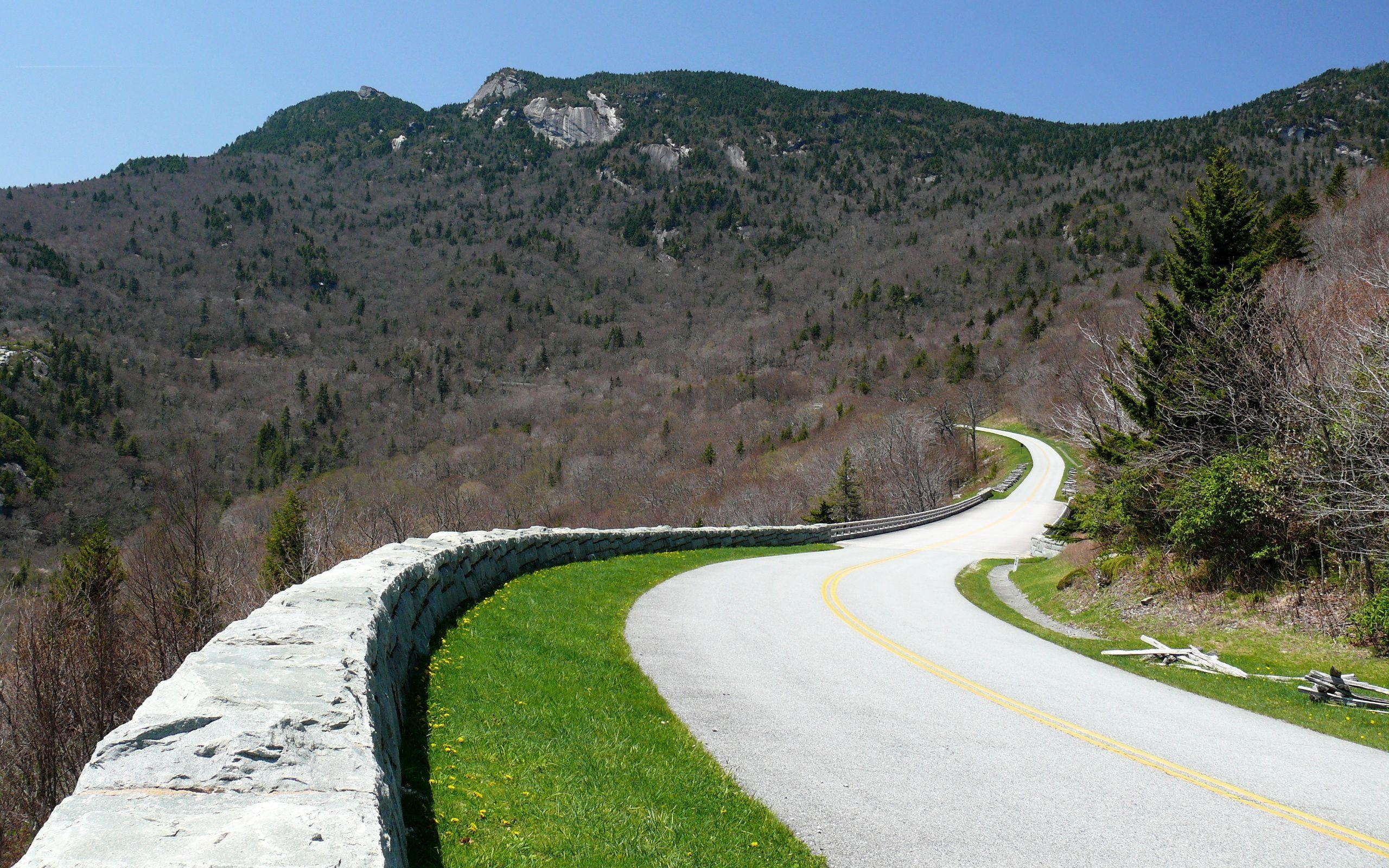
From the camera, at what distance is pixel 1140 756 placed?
7547 mm

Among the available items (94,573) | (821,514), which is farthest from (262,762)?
(821,514)

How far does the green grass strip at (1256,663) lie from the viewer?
32.5ft

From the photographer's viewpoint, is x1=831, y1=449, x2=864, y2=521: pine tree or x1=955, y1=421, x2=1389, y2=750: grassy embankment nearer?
x1=955, y1=421, x2=1389, y2=750: grassy embankment

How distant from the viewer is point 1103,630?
17.2 metres

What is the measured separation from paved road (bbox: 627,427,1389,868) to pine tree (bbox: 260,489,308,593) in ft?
81.3

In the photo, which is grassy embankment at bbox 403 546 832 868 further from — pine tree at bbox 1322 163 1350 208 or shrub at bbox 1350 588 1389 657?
pine tree at bbox 1322 163 1350 208

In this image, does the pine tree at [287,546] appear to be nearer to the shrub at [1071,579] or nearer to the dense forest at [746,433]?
the dense forest at [746,433]

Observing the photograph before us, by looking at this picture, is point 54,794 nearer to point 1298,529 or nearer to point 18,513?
point 1298,529

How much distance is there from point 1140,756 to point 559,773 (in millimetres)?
5758

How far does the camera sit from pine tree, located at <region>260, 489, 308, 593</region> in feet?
107

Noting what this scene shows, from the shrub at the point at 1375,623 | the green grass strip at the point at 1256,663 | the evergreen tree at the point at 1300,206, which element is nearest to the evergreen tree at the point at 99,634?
the green grass strip at the point at 1256,663

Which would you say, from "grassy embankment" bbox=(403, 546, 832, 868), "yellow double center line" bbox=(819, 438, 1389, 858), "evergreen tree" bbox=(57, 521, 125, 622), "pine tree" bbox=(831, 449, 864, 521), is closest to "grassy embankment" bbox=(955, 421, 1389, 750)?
"yellow double center line" bbox=(819, 438, 1389, 858)

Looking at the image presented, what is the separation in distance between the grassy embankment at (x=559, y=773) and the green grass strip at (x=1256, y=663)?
8316 millimetres

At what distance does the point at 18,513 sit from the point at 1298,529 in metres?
150
